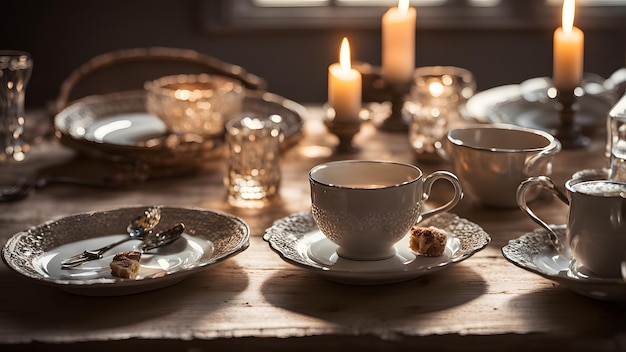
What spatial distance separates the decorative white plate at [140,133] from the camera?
1442 mm

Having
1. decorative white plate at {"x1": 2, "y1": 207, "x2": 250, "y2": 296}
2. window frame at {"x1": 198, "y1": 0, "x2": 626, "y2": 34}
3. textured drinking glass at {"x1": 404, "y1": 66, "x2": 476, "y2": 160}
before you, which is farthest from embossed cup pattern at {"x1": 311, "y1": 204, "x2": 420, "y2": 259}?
window frame at {"x1": 198, "y1": 0, "x2": 626, "y2": 34}

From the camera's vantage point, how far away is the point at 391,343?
2.83ft

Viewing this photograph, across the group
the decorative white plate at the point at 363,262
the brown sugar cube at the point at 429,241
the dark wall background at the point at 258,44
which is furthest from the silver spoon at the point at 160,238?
the dark wall background at the point at 258,44

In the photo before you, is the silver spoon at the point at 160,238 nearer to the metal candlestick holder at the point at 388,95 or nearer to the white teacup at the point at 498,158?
the white teacup at the point at 498,158

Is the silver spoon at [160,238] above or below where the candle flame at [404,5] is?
below

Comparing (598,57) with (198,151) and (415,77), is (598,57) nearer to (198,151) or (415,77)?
(415,77)

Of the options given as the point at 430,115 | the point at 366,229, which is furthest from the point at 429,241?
the point at 430,115

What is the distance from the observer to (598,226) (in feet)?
3.03

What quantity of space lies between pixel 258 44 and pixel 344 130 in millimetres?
1829

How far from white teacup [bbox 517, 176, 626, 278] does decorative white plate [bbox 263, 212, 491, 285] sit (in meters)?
0.11

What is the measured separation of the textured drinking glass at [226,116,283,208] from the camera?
1.34m

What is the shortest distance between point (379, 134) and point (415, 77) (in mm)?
251

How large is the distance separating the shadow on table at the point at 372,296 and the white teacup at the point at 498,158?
0.25 m

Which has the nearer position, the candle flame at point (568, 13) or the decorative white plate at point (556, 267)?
the decorative white plate at point (556, 267)
